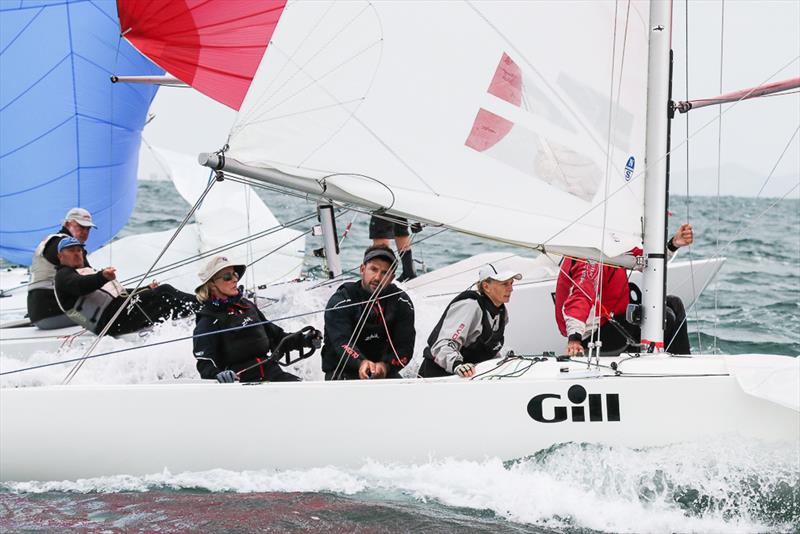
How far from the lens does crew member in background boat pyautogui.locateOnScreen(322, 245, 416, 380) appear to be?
3918mm

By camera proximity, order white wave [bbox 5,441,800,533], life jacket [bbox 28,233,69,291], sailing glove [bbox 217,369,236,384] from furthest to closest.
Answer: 1. life jacket [bbox 28,233,69,291]
2. sailing glove [bbox 217,369,236,384]
3. white wave [bbox 5,441,800,533]

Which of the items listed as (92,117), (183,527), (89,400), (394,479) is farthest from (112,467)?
(92,117)

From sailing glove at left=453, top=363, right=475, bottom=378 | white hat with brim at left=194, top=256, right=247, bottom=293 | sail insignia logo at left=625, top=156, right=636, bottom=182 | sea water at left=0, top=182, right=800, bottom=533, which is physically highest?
sail insignia logo at left=625, top=156, right=636, bottom=182

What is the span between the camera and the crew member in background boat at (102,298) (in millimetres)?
5312

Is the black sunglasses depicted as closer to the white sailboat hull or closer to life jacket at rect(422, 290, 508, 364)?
the white sailboat hull

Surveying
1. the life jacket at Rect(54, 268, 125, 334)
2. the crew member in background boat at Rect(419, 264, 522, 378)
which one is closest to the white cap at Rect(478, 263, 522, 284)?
the crew member in background boat at Rect(419, 264, 522, 378)

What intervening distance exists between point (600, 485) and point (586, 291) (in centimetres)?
111

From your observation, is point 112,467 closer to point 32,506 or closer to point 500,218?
point 32,506

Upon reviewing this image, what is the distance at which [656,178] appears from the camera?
12.5ft

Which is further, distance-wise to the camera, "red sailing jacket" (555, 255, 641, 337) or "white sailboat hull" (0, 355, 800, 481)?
"red sailing jacket" (555, 255, 641, 337)

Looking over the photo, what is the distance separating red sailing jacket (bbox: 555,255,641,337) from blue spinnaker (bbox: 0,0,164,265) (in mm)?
4577

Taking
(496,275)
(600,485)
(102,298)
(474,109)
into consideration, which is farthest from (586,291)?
(102,298)

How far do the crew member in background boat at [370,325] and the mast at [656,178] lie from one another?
0.94m

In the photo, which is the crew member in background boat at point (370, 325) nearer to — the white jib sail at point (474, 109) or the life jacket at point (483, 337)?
the life jacket at point (483, 337)
